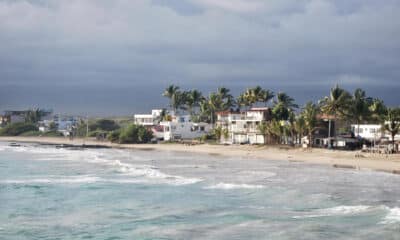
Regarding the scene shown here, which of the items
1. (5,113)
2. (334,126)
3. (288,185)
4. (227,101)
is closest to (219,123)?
(227,101)

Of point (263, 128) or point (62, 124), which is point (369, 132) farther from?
point (62, 124)

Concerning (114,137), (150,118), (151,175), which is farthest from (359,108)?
(150,118)

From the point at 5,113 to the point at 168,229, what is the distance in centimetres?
14233

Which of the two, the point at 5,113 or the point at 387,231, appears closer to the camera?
the point at 387,231

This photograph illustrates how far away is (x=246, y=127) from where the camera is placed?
81.2m

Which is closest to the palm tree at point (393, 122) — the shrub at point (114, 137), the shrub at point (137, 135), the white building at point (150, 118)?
the shrub at point (137, 135)

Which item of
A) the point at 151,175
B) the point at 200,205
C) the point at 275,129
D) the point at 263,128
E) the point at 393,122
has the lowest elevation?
the point at 200,205

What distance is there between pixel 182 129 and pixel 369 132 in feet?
106

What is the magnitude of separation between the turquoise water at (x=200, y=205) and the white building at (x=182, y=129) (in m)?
50.7

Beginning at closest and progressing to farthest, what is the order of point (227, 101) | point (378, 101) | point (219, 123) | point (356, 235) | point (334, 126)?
point (356, 235)
point (378, 101)
point (334, 126)
point (219, 123)
point (227, 101)

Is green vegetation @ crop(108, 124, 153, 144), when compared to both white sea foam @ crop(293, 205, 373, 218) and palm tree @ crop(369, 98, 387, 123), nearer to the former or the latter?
palm tree @ crop(369, 98, 387, 123)

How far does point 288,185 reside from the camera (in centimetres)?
3294

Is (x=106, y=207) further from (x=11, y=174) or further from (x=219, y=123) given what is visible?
(x=219, y=123)

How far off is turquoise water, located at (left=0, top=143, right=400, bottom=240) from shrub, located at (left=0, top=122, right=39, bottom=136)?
322 feet
